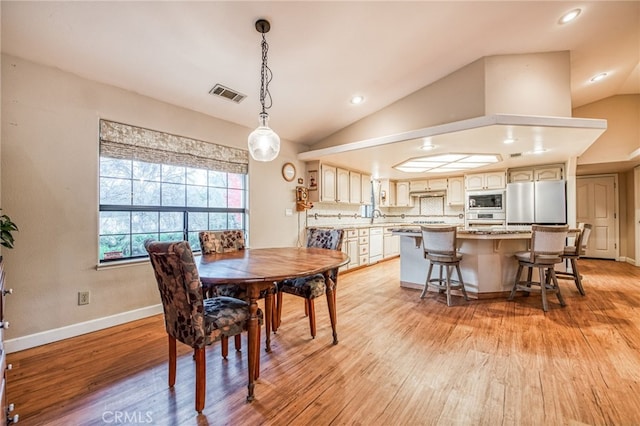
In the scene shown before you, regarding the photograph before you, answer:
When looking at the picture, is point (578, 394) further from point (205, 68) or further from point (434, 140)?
point (205, 68)

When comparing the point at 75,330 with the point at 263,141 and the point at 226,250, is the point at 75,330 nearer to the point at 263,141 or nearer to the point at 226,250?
the point at 226,250

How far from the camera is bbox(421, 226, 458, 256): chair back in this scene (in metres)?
3.33

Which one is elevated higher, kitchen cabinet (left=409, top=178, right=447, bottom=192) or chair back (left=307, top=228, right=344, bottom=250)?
kitchen cabinet (left=409, top=178, right=447, bottom=192)

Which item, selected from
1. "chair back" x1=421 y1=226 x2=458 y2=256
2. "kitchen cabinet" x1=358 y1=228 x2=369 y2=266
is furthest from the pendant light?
"kitchen cabinet" x1=358 y1=228 x2=369 y2=266

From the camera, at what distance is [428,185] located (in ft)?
23.5

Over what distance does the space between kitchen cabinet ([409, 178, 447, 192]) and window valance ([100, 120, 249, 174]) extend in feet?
16.2

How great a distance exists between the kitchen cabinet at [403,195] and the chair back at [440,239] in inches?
162

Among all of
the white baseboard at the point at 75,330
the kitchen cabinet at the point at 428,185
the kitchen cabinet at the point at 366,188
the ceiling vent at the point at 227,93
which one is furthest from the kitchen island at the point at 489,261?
the white baseboard at the point at 75,330

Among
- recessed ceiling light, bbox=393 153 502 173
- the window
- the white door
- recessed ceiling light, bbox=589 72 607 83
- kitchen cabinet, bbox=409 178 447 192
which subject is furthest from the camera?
kitchen cabinet, bbox=409 178 447 192

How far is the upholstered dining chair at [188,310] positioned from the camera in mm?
1453

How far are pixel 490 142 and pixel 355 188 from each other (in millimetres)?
2773

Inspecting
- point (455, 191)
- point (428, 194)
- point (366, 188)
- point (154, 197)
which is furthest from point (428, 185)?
point (154, 197)

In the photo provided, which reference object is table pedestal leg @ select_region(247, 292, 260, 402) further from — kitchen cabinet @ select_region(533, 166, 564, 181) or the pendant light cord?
kitchen cabinet @ select_region(533, 166, 564, 181)

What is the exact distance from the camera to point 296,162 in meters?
4.87
